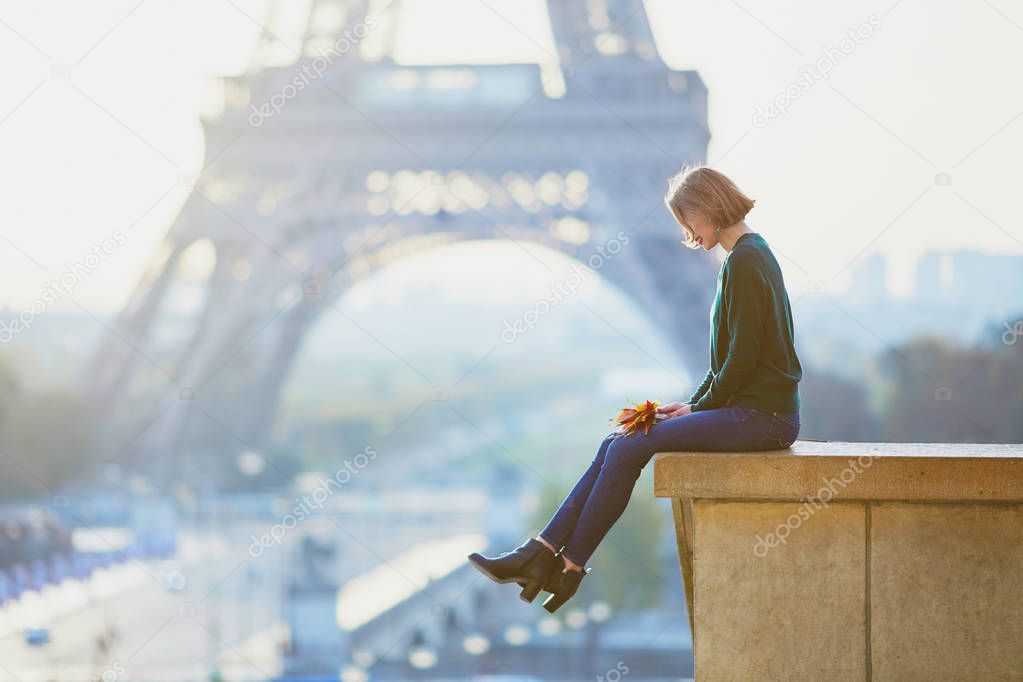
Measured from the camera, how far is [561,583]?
10.6 ft

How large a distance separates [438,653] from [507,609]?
144 inches

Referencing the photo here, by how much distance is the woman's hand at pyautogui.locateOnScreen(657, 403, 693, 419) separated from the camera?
11.1 ft

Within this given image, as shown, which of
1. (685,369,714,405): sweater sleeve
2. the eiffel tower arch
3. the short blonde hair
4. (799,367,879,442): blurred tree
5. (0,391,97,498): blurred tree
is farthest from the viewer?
(0,391,97,498): blurred tree

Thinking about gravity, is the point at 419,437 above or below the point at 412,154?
below

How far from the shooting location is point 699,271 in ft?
53.5

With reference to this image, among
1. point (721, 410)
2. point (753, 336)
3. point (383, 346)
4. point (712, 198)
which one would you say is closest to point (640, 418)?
point (721, 410)

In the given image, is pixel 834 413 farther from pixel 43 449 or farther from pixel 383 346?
pixel 43 449

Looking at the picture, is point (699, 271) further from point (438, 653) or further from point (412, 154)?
point (438, 653)

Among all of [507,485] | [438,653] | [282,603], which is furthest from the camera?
[507,485]

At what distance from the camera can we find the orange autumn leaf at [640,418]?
3287 millimetres

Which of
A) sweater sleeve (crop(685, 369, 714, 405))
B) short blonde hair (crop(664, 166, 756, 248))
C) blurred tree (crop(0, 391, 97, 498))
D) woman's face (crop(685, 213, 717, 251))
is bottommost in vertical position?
blurred tree (crop(0, 391, 97, 498))

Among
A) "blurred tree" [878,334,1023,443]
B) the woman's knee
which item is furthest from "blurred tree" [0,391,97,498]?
the woman's knee

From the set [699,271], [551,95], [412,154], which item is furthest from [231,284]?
[699,271]

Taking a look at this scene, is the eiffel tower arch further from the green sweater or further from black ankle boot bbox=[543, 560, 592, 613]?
black ankle boot bbox=[543, 560, 592, 613]
